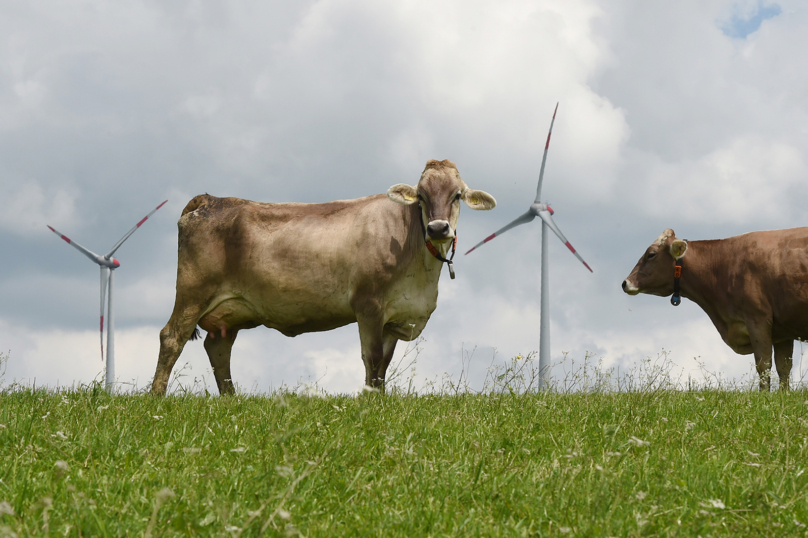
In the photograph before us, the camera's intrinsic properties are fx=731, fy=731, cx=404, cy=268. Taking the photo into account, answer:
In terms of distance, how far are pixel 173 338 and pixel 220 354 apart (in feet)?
3.32

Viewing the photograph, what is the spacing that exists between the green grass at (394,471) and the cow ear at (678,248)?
8390 millimetres

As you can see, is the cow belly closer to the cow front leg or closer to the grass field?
the cow front leg

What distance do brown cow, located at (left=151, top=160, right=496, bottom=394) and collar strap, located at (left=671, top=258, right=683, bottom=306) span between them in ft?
21.8

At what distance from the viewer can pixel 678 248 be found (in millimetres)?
15273

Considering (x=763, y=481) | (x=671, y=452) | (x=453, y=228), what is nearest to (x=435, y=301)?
(x=453, y=228)

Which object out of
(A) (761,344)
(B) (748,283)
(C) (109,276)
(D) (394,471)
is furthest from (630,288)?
(C) (109,276)

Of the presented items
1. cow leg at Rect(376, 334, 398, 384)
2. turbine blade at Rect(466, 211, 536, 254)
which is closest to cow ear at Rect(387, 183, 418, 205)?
cow leg at Rect(376, 334, 398, 384)

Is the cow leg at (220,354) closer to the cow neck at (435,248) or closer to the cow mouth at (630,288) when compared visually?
the cow neck at (435,248)

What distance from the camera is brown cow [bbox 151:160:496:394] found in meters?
9.67

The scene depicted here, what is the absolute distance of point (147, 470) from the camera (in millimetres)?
4520

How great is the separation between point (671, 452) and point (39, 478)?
4.32 meters

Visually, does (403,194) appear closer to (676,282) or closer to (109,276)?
(676,282)

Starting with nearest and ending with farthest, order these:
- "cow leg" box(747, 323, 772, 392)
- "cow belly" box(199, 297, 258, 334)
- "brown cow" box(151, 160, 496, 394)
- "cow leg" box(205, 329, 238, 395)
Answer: "brown cow" box(151, 160, 496, 394) → "cow belly" box(199, 297, 258, 334) → "cow leg" box(205, 329, 238, 395) → "cow leg" box(747, 323, 772, 392)

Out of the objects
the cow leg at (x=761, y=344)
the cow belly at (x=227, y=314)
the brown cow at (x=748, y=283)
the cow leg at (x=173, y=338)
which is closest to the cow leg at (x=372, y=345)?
the cow belly at (x=227, y=314)
